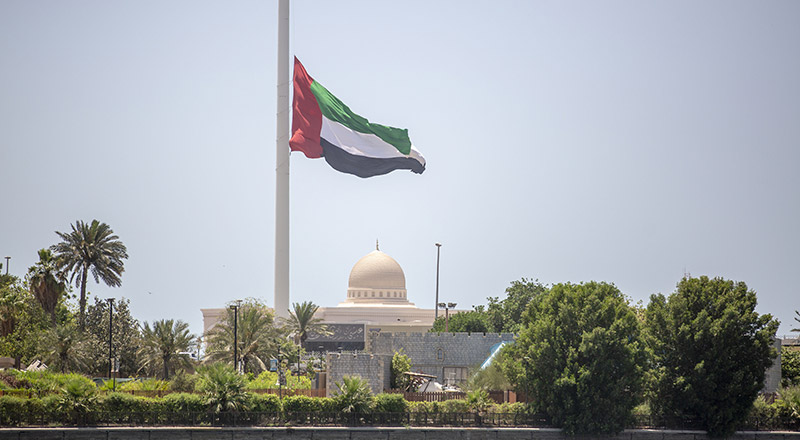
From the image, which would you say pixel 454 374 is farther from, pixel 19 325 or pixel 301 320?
pixel 19 325

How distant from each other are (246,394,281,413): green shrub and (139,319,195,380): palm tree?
1483 cm

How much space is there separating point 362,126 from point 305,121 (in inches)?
152

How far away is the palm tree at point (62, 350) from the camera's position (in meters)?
63.0

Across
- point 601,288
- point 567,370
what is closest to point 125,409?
point 567,370

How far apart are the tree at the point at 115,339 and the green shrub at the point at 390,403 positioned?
2441cm

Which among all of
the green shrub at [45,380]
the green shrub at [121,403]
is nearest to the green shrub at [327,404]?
the green shrub at [121,403]

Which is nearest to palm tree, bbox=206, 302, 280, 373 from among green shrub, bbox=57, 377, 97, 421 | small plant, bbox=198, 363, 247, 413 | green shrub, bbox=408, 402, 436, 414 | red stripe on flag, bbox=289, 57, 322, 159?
red stripe on flag, bbox=289, 57, 322, 159

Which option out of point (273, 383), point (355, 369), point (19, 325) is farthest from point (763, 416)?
point (19, 325)

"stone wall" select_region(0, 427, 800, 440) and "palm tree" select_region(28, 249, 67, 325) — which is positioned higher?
"palm tree" select_region(28, 249, 67, 325)

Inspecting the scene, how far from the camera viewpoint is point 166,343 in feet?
203

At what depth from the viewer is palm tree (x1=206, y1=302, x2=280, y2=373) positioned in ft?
202

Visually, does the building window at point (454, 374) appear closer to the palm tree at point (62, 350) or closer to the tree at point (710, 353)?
the tree at point (710, 353)

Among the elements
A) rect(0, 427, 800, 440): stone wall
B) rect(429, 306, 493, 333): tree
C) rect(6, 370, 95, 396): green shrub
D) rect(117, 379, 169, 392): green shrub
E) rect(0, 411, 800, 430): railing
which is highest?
rect(429, 306, 493, 333): tree

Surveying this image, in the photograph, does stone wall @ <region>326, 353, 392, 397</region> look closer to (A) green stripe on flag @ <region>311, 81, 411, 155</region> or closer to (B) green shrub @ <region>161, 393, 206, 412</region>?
(B) green shrub @ <region>161, 393, 206, 412</region>
